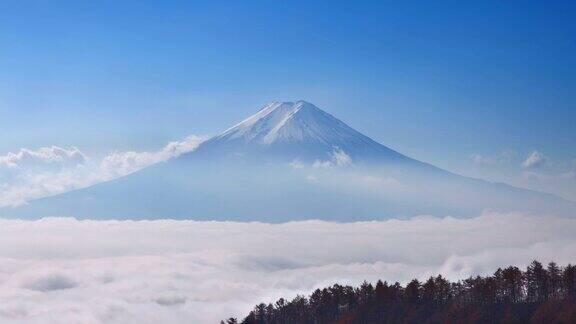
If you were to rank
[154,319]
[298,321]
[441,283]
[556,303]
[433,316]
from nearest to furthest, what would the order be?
[556,303] → [433,316] → [441,283] → [298,321] → [154,319]

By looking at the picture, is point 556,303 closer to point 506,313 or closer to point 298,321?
point 506,313

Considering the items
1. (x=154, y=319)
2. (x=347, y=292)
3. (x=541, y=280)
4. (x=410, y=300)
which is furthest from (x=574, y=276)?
(x=154, y=319)

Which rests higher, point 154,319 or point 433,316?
Result: point 154,319

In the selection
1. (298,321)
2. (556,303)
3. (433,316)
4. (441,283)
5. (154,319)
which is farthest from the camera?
(154,319)

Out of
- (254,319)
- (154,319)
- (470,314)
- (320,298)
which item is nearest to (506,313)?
(470,314)

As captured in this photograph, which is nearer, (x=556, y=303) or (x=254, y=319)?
(x=556, y=303)

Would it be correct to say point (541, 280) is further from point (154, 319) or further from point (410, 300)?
point (154, 319)
